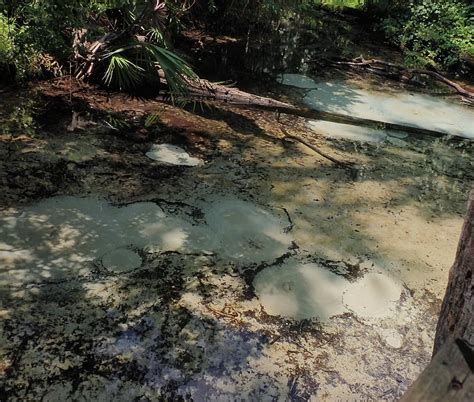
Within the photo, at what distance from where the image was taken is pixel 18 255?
2262 millimetres

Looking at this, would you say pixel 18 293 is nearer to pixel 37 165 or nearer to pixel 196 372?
pixel 196 372

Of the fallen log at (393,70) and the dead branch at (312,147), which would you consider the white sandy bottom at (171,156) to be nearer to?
the dead branch at (312,147)

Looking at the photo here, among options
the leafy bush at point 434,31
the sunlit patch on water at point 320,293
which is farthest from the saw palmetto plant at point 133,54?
the leafy bush at point 434,31

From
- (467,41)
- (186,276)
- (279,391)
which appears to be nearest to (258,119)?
(186,276)

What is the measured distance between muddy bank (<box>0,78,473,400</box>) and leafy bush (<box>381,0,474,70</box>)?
4506mm

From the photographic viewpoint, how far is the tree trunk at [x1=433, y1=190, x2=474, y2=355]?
850mm

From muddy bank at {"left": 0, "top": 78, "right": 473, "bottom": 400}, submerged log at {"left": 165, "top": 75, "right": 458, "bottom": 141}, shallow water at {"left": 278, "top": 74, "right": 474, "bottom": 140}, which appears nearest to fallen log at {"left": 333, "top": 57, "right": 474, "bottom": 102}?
shallow water at {"left": 278, "top": 74, "right": 474, "bottom": 140}

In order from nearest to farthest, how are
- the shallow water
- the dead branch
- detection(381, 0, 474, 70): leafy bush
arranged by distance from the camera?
the dead branch → the shallow water → detection(381, 0, 474, 70): leafy bush

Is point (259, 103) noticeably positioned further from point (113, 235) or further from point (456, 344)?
point (456, 344)

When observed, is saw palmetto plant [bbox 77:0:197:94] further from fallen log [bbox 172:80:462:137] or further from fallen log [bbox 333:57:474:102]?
fallen log [bbox 333:57:474:102]

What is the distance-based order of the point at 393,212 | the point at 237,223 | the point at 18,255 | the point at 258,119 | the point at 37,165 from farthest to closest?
the point at 258,119 < the point at 393,212 < the point at 37,165 < the point at 237,223 < the point at 18,255

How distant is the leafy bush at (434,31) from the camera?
25.7 ft

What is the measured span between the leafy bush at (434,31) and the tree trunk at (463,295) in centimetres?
744

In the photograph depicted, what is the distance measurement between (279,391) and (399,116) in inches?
161
